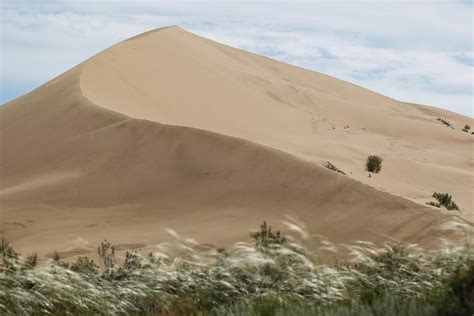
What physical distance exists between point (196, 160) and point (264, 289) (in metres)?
19.5

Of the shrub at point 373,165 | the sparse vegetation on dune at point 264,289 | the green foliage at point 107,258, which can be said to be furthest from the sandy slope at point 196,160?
the sparse vegetation on dune at point 264,289

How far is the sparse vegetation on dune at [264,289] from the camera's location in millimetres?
6988

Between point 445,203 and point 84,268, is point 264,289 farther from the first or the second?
point 445,203

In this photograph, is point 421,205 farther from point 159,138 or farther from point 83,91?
point 83,91

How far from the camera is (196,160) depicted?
27281mm

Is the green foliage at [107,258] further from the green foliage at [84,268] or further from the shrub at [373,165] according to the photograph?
the shrub at [373,165]

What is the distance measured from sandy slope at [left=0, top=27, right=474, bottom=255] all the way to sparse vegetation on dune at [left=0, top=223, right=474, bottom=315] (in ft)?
36.3

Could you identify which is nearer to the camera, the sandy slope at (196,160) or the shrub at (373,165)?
the sandy slope at (196,160)

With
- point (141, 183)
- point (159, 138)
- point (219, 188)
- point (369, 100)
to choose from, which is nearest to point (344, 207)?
point (219, 188)

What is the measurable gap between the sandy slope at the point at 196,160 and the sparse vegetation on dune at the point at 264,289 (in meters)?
11.1

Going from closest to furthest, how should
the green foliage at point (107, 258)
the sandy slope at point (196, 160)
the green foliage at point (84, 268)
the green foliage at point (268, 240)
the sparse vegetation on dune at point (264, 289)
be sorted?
the sparse vegetation on dune at point (264, 289) → the green foliage at point (268, 240) → the green foliage at point (84, 268) → the green foliage at point (107, 258) → the sandy slope at point (196, 160)

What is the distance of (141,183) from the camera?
26.6 meters

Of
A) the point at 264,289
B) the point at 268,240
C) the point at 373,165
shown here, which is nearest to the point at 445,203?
the point at 373,165

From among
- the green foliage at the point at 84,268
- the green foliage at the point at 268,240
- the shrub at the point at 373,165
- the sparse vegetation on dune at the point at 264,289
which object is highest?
the shrub at the point at 373,165
